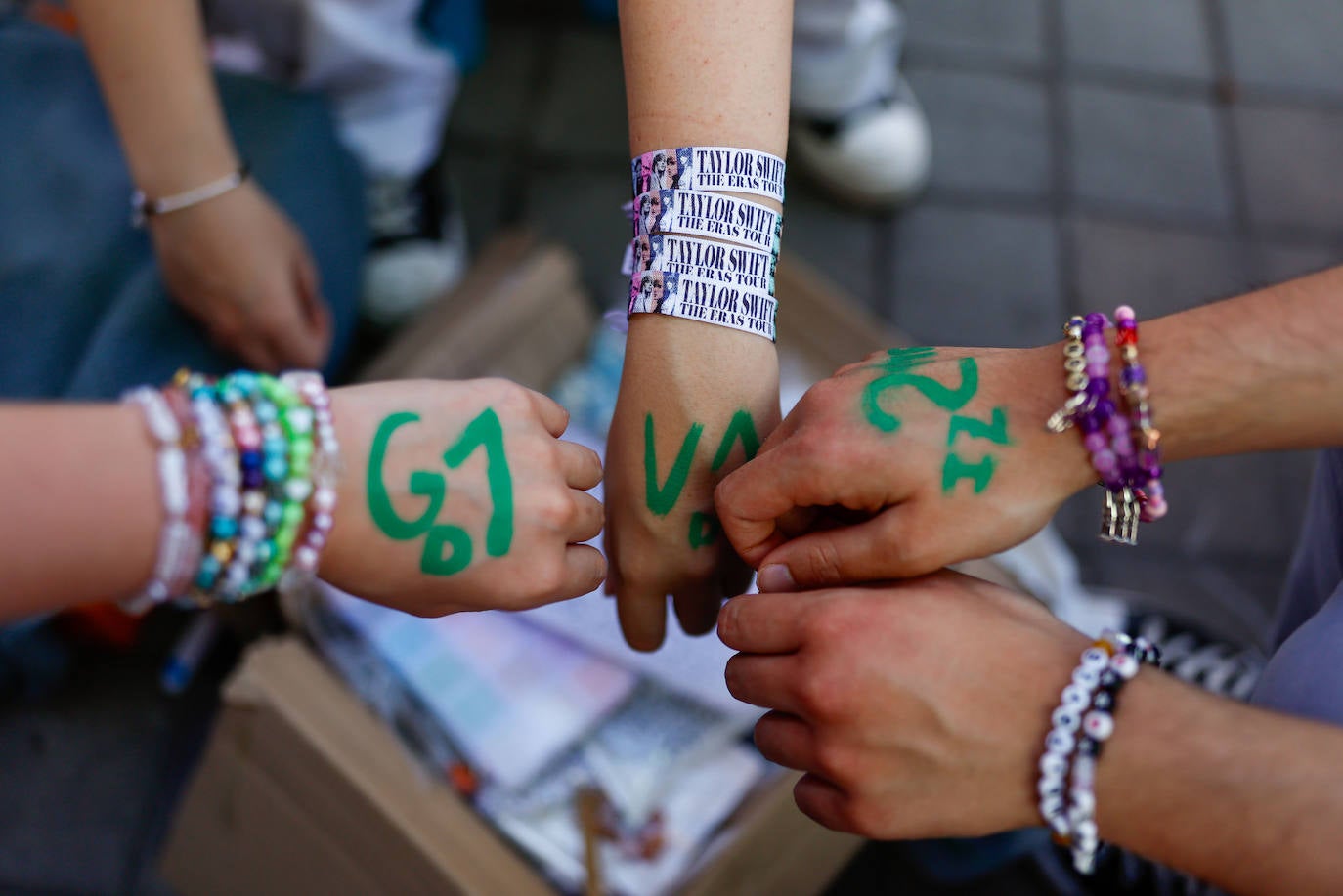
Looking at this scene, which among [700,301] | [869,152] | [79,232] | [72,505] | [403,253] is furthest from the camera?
[869,152]

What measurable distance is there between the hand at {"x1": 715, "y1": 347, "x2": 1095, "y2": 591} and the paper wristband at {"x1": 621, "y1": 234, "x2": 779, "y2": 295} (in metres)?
0.18

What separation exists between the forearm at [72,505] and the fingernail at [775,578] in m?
0.53

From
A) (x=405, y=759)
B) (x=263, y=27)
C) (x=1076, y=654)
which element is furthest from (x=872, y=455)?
(x=263, y=27)

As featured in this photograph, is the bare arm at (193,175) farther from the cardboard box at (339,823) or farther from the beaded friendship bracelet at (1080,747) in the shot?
the beaded friendship bracelet at (1080,747)

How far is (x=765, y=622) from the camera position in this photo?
3.00ft

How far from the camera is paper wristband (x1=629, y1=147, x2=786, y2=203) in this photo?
107 centimetres

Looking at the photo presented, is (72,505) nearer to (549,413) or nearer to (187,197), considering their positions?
(549,413)

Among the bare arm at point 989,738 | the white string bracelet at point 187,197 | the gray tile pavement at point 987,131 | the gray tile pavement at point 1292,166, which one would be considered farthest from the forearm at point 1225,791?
the gray tile pavement at point 1292,166

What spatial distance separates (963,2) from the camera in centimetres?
260

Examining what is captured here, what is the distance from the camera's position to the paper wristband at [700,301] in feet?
3.47

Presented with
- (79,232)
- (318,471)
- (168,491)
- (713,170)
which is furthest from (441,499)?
(79,232)

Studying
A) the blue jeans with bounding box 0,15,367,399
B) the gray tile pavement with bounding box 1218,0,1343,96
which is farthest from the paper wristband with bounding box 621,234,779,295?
the gray tile pavement with bounding box 1218,0,1343,96

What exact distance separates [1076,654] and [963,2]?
225 centimetres

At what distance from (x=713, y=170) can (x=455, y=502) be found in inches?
17.8
